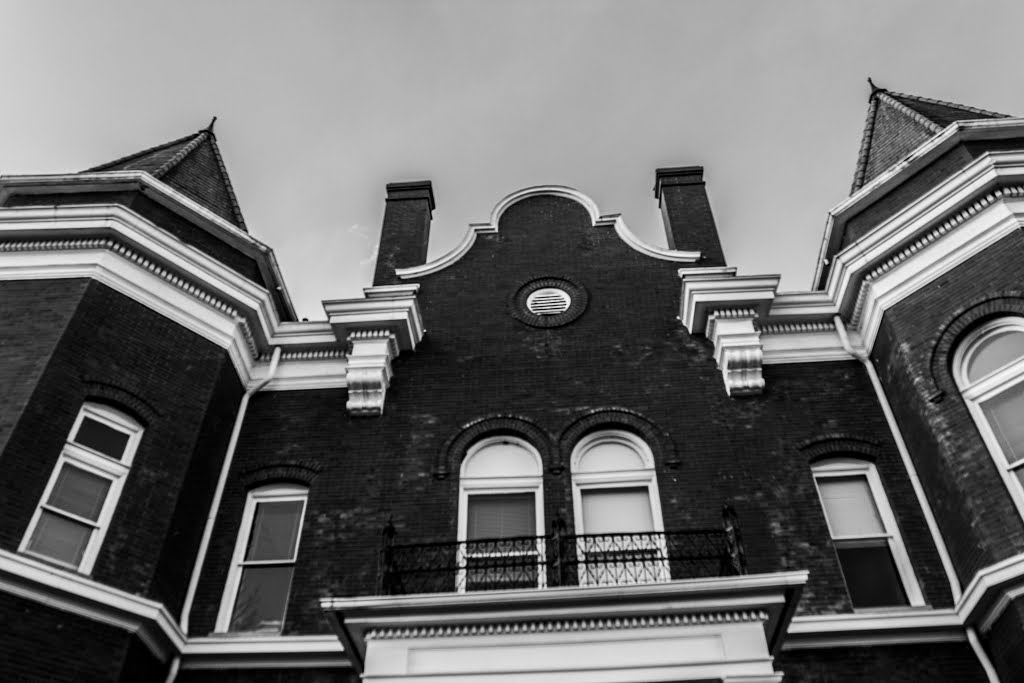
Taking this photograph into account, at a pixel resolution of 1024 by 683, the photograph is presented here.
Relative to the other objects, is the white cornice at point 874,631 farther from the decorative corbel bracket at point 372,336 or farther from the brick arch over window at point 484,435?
the decorative corbel bracket at point 372,336

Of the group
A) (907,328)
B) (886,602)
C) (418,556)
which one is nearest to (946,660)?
(886,602)

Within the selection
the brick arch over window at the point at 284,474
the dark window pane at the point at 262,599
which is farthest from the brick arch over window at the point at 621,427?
the dark window pane at the point at 262,599

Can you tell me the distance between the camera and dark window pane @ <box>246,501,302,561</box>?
454 inches

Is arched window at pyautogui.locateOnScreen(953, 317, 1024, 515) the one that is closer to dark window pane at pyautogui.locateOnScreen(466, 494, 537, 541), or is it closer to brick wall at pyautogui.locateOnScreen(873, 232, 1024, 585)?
brick wall at pyautogui.locateOnScreen(873, 232, 1024, 585)

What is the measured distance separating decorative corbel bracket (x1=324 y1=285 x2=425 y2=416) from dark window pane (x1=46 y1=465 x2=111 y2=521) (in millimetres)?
3415

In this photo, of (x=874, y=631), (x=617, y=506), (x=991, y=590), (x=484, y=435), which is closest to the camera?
(x=991, y=590)

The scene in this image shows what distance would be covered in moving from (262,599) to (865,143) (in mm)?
11889

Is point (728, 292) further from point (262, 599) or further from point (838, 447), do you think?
point (262, 599)

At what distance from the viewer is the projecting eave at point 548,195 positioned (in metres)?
14.6

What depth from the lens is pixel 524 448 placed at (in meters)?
12.3

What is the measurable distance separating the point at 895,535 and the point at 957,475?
1141mm

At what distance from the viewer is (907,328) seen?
1168 cm

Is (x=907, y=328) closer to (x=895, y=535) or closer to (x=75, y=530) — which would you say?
(x=895, y=535)

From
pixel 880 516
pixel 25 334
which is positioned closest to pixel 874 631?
pixel 880 516
